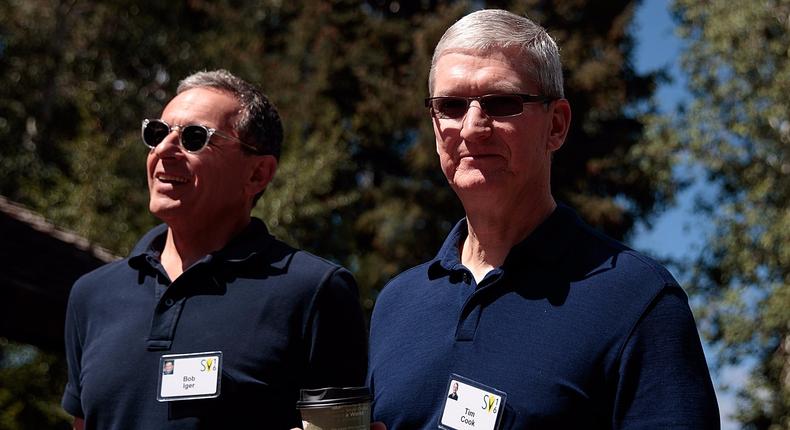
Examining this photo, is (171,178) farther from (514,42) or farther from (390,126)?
(390,126)

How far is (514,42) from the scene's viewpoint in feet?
8.03

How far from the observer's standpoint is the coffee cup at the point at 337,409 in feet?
7.08

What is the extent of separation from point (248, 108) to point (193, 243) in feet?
1.50

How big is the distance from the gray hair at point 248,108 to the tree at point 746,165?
14821 millimetres

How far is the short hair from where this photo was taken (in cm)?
245

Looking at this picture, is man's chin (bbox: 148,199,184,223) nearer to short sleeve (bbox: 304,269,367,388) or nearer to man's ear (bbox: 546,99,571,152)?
short sleeve (bbox: 304,269,367,388)

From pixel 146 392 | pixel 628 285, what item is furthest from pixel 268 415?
pixel 628 285

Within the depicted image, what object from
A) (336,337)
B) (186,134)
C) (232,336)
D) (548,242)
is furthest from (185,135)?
(548,242)

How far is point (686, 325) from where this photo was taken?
7.16ft

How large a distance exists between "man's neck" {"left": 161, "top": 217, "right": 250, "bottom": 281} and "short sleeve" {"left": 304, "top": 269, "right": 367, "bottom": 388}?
1.24ft

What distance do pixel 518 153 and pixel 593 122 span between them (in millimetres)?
19098

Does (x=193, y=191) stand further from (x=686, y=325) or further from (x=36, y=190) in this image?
(x=36, y=190)

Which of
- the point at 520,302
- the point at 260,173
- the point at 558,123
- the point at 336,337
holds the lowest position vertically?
the point at 336,337

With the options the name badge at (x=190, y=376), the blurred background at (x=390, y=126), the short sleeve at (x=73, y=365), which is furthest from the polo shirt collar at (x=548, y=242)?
the blurred background at (x=390, y=126)
